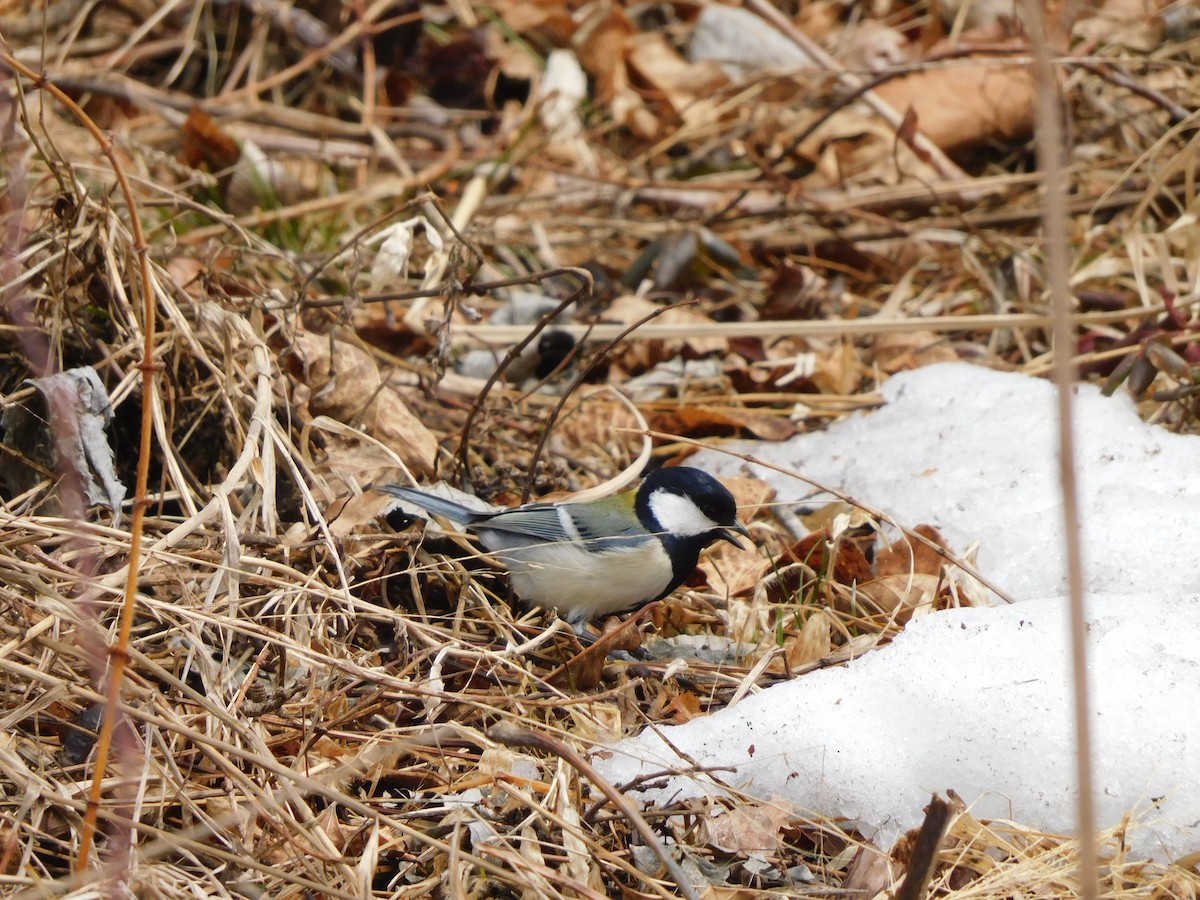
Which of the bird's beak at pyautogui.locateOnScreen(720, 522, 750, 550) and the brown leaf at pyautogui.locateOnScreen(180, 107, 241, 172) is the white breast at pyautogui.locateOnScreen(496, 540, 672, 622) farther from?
the brown leaf at pyautogui.locateOnScreen(180, 107, 241, 172)

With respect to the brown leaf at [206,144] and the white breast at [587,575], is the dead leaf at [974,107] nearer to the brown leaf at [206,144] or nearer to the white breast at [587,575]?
the brown leaf at [206,144]

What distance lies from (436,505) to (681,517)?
1.49 feet

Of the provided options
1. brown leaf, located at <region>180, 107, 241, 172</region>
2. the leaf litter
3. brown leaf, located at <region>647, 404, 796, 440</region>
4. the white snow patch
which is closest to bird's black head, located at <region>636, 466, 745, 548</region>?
the leaf litter

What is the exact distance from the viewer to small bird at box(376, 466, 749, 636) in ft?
7.33

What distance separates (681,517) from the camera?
2303mm

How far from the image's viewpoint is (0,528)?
6.16 ft

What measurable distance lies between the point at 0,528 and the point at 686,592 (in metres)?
1.22

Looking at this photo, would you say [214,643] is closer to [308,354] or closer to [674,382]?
[308,354]

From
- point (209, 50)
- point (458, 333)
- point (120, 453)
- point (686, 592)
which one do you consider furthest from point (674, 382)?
point (209, 50)

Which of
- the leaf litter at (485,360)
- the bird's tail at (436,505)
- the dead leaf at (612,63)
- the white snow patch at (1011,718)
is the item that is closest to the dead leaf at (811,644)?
the leaf litter at (485,360)

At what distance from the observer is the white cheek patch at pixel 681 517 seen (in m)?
2.30

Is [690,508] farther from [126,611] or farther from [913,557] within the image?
[126,611]

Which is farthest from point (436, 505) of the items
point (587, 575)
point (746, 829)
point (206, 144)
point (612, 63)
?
point (612, 63)

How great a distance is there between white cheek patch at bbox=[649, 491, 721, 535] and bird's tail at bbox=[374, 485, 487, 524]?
1.11ft
